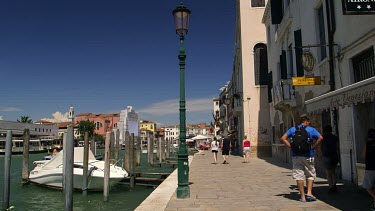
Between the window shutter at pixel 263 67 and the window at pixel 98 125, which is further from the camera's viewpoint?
the window at pixel 98 125

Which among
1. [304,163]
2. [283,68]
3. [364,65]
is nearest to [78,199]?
[304,163]

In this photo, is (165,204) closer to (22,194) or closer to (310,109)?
(310,109)

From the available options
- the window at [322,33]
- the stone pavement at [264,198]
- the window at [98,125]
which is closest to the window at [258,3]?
the window at [322,33]

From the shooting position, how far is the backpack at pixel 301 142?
21.2ft

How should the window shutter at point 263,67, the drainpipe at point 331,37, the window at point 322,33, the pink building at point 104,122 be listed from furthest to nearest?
the pink building at point 104,122 → the window shutter at point 263,67 → the window at point 322,33 → the drainpipe at point 331,37

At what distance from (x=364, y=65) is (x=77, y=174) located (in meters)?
11.7

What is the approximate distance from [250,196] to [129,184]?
33.1 ft

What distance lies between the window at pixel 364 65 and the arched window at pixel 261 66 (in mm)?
14158

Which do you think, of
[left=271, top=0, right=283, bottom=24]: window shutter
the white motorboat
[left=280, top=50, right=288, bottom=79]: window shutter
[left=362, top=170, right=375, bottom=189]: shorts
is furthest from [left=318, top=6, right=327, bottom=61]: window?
the white motorboat

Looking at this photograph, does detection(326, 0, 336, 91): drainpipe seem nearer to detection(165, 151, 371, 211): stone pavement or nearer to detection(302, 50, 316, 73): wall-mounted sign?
detection(302, 50, 316, 73): wall-mounted sign

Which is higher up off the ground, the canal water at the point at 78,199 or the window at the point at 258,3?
the window at the point at 258,3

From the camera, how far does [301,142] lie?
6457 millimetres

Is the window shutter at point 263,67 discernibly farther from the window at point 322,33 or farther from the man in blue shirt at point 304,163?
the man in blue shirt at point 304,163

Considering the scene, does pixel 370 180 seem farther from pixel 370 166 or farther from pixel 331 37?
pixel 331 37
